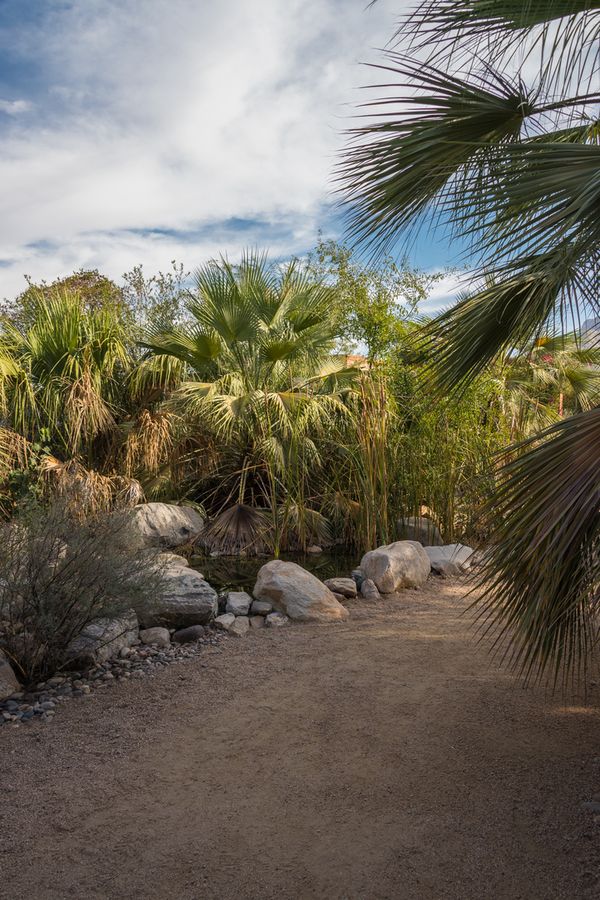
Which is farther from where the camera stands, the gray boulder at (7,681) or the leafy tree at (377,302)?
the leafy tree at (377,302)

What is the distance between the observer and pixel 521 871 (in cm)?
216

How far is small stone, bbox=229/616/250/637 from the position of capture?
196 inches

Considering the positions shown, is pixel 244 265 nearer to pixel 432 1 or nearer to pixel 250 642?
pixel 250 642

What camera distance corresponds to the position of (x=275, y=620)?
5.20 metres

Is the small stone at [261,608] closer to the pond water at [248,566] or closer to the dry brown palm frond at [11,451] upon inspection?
the pond water at [248,566]

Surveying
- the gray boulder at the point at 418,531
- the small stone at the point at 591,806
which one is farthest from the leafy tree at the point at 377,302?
the small stone at the point at 591,806

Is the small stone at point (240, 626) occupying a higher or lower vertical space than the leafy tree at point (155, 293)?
lower

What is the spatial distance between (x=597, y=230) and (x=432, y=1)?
1361 millimetres

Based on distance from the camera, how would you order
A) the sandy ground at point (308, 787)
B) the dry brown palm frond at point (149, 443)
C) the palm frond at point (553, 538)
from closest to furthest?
the sandy ground at point (308, 787), the palm frond at point (553, 538), the dry brown palm frond at point (149, 443)

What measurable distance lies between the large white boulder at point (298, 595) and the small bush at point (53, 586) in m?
1.46

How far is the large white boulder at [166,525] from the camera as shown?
24.4 ft

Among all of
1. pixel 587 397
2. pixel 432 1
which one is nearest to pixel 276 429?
pixel 587 397

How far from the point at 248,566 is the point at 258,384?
2437 mm

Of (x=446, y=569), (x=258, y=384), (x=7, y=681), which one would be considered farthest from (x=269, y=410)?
(x=7, y=681)
